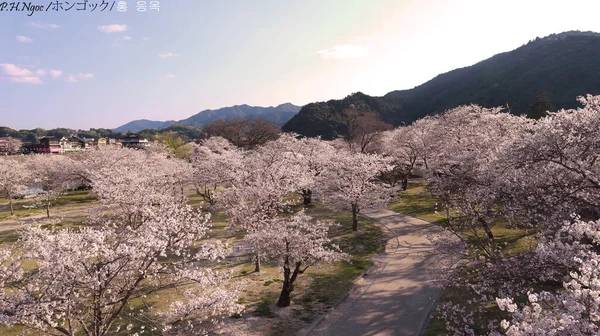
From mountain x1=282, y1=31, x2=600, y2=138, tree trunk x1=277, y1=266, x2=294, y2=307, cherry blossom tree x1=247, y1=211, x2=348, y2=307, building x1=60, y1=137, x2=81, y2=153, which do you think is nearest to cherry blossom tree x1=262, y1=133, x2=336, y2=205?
cherry blossom tree x1=247, y1=211, x2=348, y2=307

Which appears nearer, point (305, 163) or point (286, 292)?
point (286, 292)

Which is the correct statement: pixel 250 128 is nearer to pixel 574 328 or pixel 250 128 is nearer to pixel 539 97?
pixel 539 97

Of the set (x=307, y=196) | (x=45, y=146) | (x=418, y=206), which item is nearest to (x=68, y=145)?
(x=45, y=146)

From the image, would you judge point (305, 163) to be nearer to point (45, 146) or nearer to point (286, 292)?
point (286, 292)

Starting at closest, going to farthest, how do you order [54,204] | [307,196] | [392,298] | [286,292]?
[286,292]
[392,298]
[307,196]
[54,204]

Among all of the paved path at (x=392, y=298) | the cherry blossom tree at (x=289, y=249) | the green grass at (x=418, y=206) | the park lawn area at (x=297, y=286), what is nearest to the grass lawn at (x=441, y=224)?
the green grass at (x=418, y=206)

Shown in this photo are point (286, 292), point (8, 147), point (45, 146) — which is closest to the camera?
point (286, 292)

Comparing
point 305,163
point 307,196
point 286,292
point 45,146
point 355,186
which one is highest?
point 45,146
